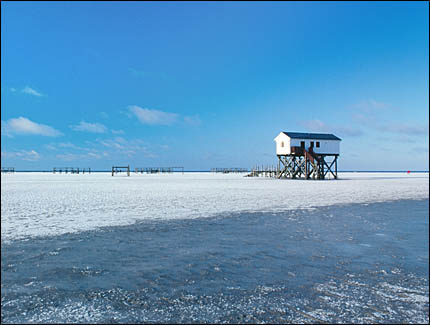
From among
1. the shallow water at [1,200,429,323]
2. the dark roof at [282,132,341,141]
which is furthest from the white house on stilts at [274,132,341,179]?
the shallow water at [1,200,429,323]

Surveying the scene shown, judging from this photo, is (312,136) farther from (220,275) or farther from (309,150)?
(220,275)

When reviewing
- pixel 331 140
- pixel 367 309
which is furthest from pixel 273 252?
pixel 331 140

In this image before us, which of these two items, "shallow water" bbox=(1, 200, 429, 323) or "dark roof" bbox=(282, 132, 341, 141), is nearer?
"shallow water" bbox=(1, 200, 429, 323)

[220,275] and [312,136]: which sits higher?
[312,136]

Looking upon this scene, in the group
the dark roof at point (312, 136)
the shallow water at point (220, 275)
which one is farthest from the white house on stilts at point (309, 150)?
the shallow water at point (220, 275)

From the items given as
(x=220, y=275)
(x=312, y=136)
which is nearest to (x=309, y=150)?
(x=312, y=136)

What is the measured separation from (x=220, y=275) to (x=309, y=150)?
48844mm

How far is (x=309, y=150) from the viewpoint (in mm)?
53094

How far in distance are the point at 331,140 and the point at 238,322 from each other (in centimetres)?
5314

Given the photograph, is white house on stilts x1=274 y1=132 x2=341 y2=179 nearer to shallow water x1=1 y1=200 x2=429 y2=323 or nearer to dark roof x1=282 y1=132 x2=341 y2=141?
dark roof x1=282 y1=132 x2=341 y2=141

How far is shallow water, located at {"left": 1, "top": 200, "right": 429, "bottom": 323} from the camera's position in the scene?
493 cm

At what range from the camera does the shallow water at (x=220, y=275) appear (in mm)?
4930

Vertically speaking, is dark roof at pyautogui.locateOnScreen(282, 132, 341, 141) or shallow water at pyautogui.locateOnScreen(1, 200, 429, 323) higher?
dark roof at pyautogui.locateOnScreen(282, 132, 341, 141)

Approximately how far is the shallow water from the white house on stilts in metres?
41.8
